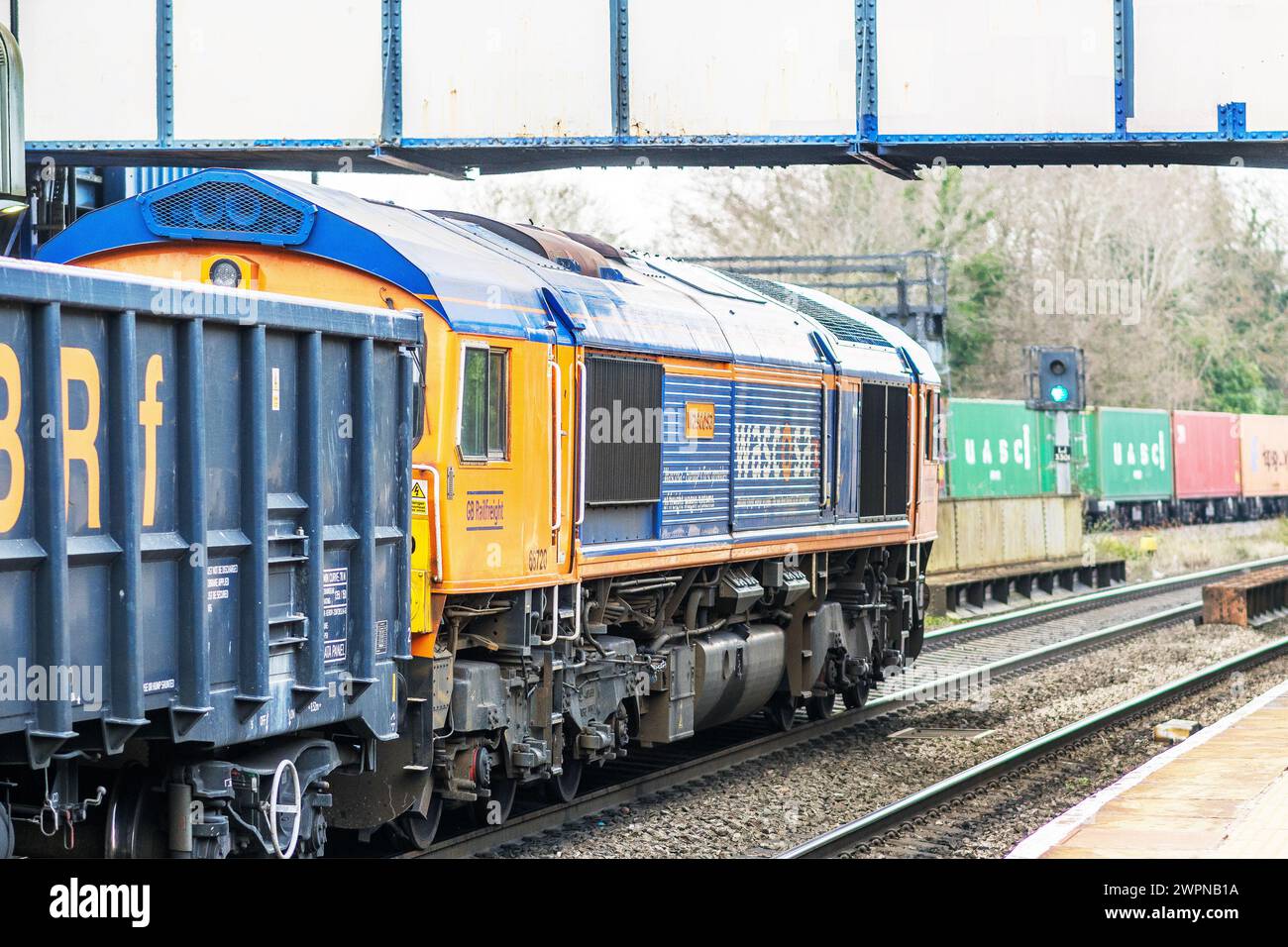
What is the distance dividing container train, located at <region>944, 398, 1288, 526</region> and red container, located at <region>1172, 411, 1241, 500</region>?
29mm

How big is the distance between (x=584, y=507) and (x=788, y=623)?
480 cm

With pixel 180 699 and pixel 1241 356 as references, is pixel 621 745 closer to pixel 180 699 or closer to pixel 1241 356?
pixel 180 699

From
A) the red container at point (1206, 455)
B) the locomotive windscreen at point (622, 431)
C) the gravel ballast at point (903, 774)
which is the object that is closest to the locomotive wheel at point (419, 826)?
the gravel ballast at point (903, 774)

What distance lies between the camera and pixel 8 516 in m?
6.15

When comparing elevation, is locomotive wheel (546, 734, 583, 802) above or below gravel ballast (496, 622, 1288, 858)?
above

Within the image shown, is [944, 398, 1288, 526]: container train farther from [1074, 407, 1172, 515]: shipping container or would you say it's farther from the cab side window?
the cab side window

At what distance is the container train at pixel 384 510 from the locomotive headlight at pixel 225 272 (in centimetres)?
2

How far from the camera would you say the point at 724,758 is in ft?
46.5

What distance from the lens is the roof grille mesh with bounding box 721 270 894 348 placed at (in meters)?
16.2

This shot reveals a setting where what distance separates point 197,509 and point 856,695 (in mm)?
11009

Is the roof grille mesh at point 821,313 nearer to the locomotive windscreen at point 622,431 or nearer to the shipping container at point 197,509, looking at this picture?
the locomotive windscreen at point 622,431

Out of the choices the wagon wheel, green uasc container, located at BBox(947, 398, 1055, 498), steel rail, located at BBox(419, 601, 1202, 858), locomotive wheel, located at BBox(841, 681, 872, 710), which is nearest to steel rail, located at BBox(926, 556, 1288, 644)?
steel rail, located at BBox(419, 601, 1202, 858)

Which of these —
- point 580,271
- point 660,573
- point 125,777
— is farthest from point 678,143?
point 125,777

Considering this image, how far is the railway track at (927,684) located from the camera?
38.5ft
